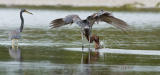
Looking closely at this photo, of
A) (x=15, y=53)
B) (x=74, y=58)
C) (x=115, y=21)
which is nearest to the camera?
(x=74, y=58)

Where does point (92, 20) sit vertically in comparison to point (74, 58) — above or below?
above

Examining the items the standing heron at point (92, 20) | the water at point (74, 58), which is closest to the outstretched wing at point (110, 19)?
the standing heron at point (92, 20)

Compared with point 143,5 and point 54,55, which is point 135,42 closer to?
point 54,55

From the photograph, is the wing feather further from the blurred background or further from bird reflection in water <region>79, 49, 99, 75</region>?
bird reflection in water <region>79, 49, 99, 75</region>

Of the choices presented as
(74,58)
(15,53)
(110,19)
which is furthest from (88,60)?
(110,19)

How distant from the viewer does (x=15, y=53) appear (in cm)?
1773

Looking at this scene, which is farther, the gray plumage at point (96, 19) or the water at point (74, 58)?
the gray plumage at point (96, 19)

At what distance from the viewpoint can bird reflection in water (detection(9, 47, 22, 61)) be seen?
648 inches

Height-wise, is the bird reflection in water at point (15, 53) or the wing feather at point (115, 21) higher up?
the wing feather at point (115, 21)

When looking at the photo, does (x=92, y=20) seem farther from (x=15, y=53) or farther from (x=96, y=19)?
(x=15, y=53)

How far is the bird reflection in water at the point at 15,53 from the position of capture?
54.0ft

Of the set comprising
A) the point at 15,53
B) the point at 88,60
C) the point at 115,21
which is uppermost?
the point at 115,21

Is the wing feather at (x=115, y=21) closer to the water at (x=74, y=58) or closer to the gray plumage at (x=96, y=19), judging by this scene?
the gray plumage at (x=96, y=19)

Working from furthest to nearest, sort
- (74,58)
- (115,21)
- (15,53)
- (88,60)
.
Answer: (115,21) → (15,53) → (74,58) → (88,60)
